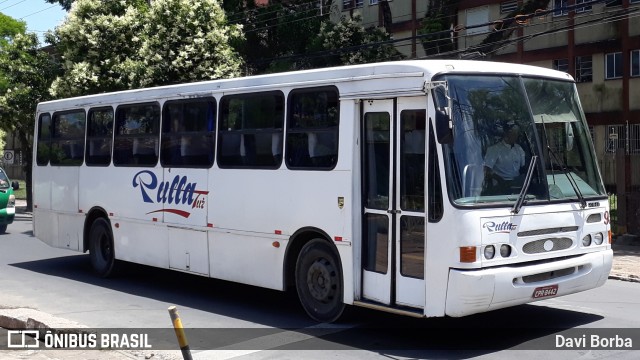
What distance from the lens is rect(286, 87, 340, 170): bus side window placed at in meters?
9.42

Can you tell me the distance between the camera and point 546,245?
8336 mm

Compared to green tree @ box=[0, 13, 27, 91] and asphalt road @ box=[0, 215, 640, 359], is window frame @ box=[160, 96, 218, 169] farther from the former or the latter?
green tree @ box=[0, 13, 27, 91]

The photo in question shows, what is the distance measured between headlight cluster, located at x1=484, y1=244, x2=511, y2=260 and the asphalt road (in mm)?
994

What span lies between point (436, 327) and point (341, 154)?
2.36m

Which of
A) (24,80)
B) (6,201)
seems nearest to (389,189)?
(6,201)

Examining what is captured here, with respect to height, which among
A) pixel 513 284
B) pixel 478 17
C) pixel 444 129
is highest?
pixel 478 17

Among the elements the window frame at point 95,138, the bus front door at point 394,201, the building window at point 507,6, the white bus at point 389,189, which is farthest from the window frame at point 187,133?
the building window at point 507,6

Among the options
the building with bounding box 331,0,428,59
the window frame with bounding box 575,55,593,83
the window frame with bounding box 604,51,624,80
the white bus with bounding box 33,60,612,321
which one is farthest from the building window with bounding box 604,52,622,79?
the white bus with bounding box 33,60,612,321

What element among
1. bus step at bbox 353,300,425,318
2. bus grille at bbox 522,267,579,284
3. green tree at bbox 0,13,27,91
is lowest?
bus step at bbox 353,300,425,318

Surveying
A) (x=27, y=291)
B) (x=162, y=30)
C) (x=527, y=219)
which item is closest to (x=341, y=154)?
(x=527, y=219)

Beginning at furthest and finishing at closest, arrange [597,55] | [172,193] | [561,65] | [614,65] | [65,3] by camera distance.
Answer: [65,3] < [561,65] < [597,55] < [614,65] < [172,193]

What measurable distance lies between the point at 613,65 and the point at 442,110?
27.8m

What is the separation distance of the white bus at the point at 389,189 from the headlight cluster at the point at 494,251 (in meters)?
0.02

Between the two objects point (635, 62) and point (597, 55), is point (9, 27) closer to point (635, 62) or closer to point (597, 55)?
point (597, 55)
